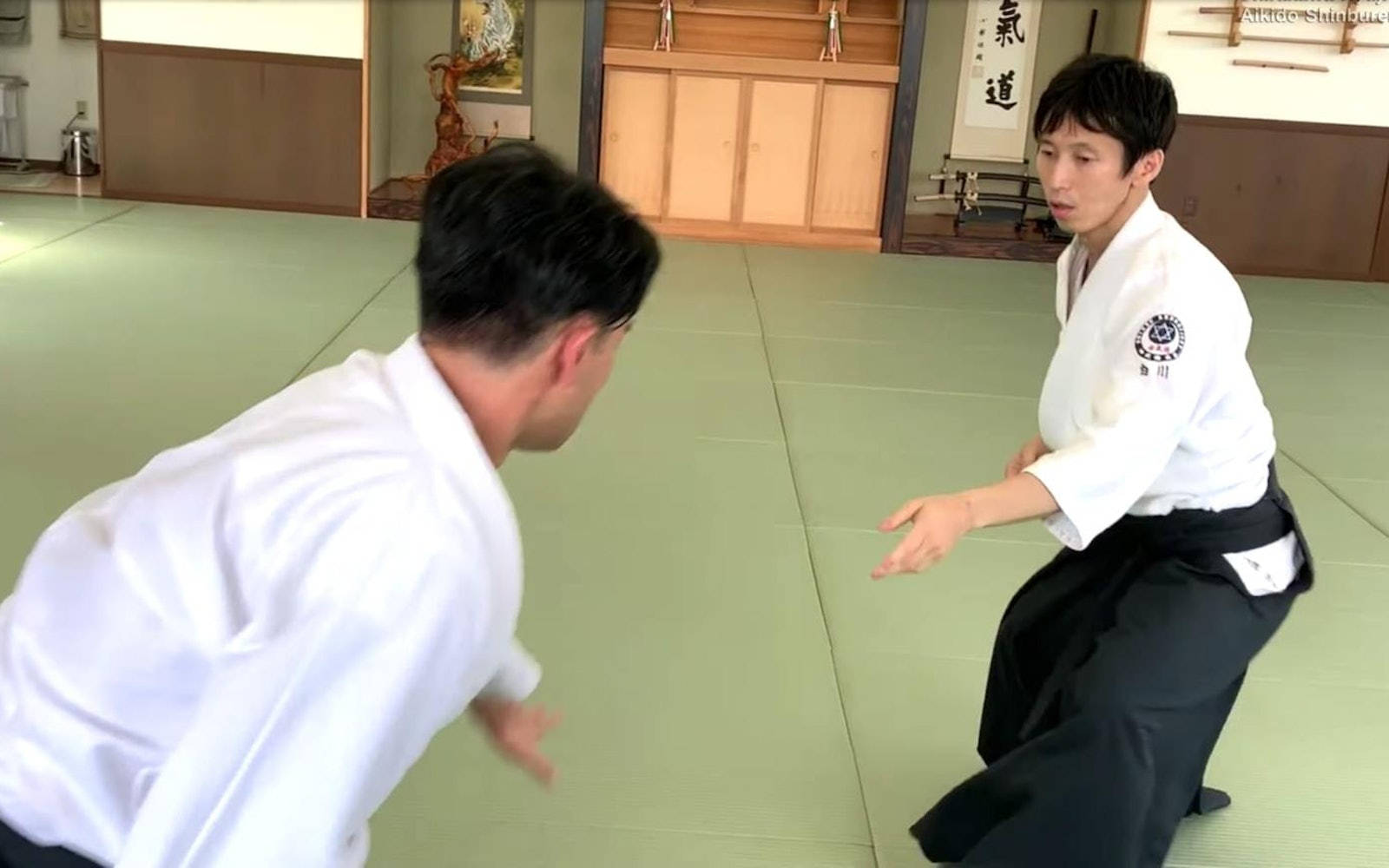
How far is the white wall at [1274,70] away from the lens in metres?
8.52

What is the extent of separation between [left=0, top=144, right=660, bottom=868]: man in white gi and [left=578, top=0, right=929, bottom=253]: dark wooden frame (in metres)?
7.56

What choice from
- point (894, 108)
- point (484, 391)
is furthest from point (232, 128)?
point (484, 391)

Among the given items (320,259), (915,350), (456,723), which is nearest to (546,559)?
(456,723)

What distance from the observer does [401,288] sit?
6586 mm

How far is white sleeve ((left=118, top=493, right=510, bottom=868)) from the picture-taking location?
3.47 ft

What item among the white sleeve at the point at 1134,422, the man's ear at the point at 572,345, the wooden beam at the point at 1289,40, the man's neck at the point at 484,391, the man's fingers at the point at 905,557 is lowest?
the man's fingers at the point at 905,557

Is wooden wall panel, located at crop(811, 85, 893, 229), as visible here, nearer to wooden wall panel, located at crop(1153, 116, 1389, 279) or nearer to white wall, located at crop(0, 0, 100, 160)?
wooden wall panel, located at crop(1153, 116, 1389, 279)

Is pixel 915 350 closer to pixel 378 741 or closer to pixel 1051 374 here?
pixel 1051 374

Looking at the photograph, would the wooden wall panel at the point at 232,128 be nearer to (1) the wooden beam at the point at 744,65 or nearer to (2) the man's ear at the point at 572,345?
(1) the wooden beam at the point at 744,65

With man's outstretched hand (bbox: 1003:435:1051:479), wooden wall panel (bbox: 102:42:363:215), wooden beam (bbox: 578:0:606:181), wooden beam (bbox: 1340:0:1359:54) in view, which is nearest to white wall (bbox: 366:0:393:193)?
wooden wall panel (bbox: 102:42:363:215)

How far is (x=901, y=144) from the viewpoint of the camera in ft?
28.8

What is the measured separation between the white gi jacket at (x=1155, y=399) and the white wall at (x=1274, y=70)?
23.0 feet

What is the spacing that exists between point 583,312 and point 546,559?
2341 mm

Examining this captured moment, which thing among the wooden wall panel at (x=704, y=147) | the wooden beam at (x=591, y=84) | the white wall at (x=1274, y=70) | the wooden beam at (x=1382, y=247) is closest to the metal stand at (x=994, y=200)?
the white wall at (x=1274, y=70)
